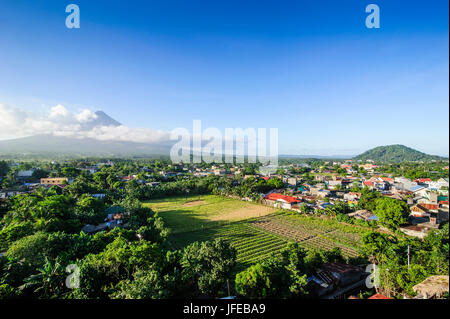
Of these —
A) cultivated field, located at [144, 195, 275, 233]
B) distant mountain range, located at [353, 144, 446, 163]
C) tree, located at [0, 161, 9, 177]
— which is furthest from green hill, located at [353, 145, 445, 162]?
tree, located at [0, 161, 9, 177]

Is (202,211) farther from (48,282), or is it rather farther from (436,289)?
(436,289)

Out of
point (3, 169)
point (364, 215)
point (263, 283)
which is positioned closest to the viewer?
point (263, 283)

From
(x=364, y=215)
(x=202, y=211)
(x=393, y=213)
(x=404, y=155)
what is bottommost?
(x=202, y=211)

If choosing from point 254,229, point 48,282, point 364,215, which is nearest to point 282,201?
point 364,215

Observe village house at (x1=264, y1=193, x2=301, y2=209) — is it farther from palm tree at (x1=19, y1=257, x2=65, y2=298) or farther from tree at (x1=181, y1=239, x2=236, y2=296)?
palm tree at (x1=19, y1=257, x2=65, y2=298)

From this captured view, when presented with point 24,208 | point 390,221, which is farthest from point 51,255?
point 390,221

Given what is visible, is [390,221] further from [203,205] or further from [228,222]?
[203,205]
